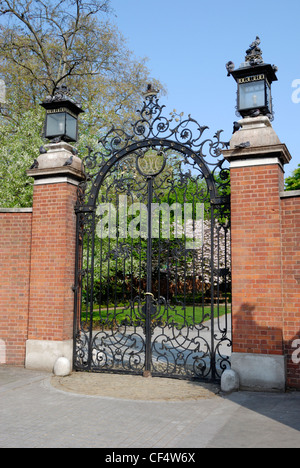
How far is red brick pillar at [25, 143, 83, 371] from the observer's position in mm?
7238

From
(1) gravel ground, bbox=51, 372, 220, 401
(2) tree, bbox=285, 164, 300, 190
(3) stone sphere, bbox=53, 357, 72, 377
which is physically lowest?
(1) gravel ground, bbox=51, 372, 220, 401

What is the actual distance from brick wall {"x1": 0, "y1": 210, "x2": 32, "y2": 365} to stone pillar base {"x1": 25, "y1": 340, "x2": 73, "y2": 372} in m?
0.29

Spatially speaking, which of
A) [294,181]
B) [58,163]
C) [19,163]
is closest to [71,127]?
[58,163]

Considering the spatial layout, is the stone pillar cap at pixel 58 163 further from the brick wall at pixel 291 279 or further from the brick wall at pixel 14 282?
the brick wall at pixel 291 279

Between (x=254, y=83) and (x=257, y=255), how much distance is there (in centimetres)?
274

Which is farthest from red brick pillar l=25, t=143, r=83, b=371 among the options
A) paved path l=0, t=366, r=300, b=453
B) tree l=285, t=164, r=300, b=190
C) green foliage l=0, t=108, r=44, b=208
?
tree l=285, t=164, r=300, b=190

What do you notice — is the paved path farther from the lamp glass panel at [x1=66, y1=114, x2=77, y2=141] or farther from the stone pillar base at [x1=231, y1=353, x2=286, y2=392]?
the lamp glass panel at [x1=66, y1=114, x2=77, y2=141]

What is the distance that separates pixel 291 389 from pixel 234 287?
1.61 m

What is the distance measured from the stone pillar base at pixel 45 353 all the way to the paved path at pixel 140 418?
77cm

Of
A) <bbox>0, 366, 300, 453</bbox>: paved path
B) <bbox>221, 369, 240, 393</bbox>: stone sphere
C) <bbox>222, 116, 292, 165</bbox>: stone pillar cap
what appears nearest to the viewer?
<bbox>0, 366, 300, 453</bbox>: paved path

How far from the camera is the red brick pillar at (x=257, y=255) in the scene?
590 cm

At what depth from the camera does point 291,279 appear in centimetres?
601
